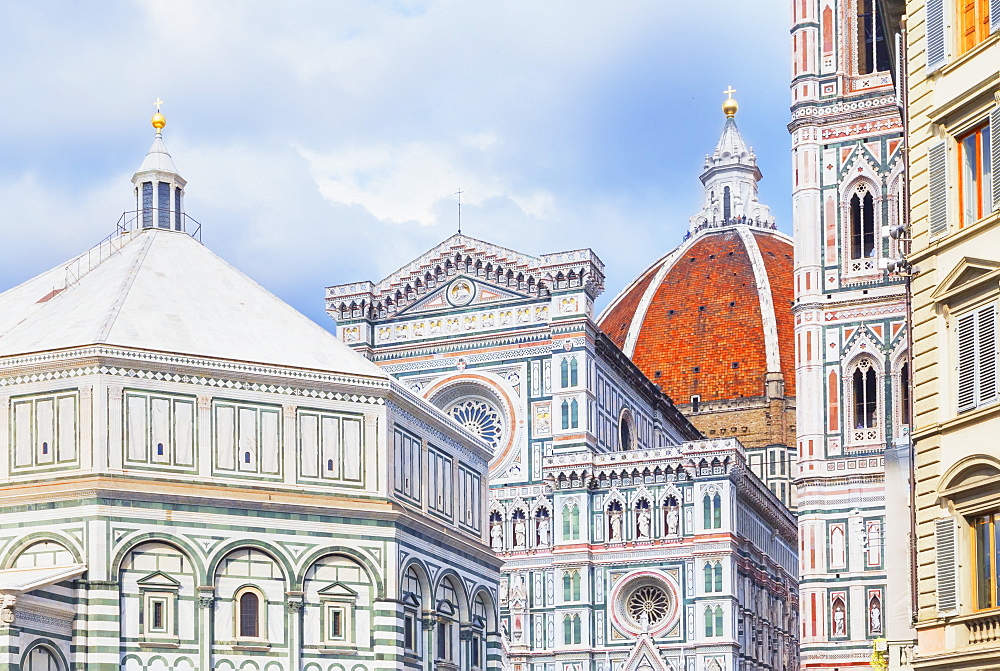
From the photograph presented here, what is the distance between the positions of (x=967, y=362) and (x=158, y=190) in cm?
2846

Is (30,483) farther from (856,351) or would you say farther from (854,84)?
(854,84)

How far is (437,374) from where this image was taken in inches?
2729

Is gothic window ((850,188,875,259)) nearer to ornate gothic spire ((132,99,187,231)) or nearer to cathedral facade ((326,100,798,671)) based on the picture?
cathedral facade ((326,100,798,671))

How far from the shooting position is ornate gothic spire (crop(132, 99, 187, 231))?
154ft

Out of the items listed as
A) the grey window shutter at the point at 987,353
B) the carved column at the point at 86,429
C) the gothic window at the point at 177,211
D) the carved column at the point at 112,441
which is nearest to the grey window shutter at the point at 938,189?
the grey window shutter at the point at 987,353

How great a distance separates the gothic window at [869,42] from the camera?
192ft

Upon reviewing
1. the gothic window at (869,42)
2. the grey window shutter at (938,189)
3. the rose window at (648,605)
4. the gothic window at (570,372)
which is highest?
the gothic window at (869,42)

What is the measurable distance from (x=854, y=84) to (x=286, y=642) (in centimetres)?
2821

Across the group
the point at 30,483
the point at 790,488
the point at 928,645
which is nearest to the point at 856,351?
the point at 30,483

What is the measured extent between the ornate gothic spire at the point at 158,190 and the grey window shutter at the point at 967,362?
92.2ft

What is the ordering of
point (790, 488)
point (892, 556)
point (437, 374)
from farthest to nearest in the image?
point (790, 488) < point (437, 374) < point (892, 556)

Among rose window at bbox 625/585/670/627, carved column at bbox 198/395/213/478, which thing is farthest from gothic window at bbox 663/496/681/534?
carved column at bbox 198/395/213/478

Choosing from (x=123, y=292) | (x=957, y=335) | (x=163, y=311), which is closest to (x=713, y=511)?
(x=163, y=311)

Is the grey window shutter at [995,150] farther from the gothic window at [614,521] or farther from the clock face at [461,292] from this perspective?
the clock face at [461,292]
